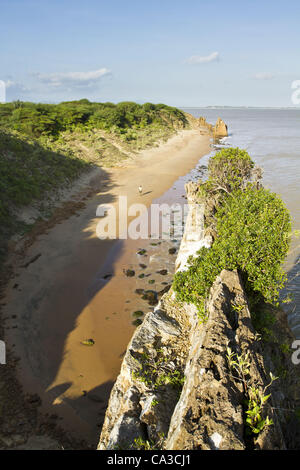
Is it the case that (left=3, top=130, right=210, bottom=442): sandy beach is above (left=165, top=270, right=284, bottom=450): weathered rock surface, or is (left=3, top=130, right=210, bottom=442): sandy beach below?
below

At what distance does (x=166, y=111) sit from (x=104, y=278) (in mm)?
73504

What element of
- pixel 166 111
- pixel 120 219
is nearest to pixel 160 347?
pixel 120 219

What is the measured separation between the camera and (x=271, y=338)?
7918 mm

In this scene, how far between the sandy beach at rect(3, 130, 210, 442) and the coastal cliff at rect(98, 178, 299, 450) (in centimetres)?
346

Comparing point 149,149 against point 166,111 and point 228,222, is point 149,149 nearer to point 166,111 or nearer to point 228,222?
point 166,111

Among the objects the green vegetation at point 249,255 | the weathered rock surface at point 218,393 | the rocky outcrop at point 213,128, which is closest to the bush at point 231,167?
the green vegetation at point 249,255

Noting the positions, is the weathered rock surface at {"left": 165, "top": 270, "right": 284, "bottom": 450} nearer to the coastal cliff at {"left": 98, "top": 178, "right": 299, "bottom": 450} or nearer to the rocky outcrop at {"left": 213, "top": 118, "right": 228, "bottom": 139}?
the coastal cliff at {"left": 98, "top": 178, "right": 299, "bottom": 450}

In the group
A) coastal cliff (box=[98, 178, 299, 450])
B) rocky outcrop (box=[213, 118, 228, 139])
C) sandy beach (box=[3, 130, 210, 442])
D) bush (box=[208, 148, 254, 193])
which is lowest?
sandy beach (box=[3, 130, 210, 442])

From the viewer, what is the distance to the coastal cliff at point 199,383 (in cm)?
446

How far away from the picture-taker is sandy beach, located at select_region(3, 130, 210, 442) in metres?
10.0

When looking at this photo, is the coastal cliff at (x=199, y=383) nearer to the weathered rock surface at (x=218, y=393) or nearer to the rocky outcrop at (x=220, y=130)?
the weathered rock surface at (x=218, y=393)

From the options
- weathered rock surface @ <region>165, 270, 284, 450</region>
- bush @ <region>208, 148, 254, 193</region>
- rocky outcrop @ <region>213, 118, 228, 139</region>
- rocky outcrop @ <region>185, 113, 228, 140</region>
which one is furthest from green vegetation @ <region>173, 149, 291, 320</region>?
rocky outcrop @ <region>213, 118, 228, 139</region>

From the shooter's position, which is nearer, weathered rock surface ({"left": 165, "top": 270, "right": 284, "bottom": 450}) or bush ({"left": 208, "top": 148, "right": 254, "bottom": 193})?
weathered rock surface ({"left": 165, "top": 270, "right": 284, "bottom": 450})

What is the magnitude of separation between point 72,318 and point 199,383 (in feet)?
32.5
